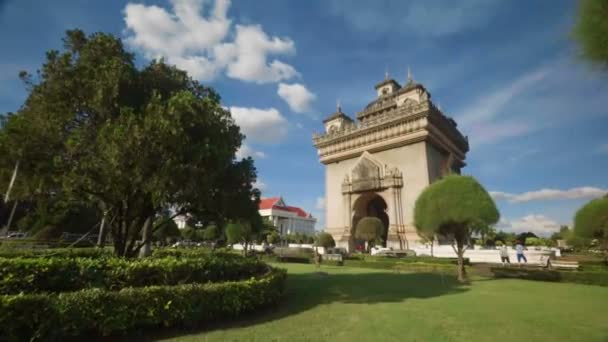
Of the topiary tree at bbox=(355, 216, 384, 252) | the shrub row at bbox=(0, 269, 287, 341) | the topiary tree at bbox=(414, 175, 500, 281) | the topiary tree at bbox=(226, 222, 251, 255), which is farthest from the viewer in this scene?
the topiary tree at bbox=(355, 216, 384, 252)

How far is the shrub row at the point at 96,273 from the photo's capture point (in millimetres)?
5254

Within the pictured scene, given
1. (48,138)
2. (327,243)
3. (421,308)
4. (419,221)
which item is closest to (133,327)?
(48,138)

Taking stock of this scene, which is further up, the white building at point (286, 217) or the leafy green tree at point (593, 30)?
the white building at point (286, 217)

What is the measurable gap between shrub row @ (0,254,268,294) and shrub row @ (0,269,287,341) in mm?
720

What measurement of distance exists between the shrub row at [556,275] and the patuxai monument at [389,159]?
1369cm

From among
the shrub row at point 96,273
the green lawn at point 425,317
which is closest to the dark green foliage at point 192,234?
the green lawn at point 425,317

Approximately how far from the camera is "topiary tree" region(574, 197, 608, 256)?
64.8ft

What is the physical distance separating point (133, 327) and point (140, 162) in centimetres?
368

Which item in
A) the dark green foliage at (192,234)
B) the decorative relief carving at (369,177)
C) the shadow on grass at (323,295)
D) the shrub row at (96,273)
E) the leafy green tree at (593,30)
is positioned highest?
the decorative relief carving at (369,177)

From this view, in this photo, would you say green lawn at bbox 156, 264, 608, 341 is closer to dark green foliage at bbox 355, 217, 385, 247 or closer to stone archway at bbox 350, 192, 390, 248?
dark green foliage at bbox 355, 217, 385, 247

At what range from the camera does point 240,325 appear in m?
6.47

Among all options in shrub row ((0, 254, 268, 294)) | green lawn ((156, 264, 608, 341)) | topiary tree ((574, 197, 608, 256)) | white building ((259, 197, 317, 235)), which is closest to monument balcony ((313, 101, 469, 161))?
topiary tree ((574, 197, 608, 256))

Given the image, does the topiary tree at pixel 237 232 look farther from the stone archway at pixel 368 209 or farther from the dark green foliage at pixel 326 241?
the stone archway at pixel 368 209

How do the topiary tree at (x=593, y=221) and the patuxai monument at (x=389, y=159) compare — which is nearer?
the topiary tree at (x=593, y=221)
